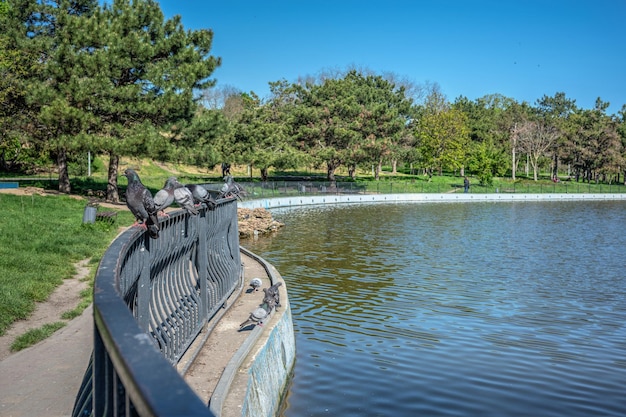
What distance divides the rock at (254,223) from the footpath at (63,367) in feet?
59.6

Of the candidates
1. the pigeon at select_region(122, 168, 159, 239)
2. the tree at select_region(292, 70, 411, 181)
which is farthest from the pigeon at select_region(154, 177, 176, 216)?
the tree at select_region(292, 70, 411, 181)

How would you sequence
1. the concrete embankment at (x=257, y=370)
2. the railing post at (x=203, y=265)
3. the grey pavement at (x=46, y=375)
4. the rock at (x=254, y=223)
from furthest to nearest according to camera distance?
the rock at (x=254, y=223) < the railing post at (x=203, y=265) < the grey pavement at (x=46, y=375) < the concrete embankment at (x=257, y=370)

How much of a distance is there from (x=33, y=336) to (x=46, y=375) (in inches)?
82.0

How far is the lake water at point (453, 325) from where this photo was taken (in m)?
9.34

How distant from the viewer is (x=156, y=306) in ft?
21.0

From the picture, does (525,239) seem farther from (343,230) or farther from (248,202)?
(248,202)

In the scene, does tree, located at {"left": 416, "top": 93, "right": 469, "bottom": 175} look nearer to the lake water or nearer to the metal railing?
the lake water

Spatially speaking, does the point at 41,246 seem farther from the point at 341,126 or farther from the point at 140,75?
the point at 341,126

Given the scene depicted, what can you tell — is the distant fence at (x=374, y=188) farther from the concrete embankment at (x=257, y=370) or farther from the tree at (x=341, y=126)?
the concrete embankment at (x=257, y=370)

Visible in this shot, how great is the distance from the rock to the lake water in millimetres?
1411

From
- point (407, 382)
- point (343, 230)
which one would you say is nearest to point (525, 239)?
point (343, 230)

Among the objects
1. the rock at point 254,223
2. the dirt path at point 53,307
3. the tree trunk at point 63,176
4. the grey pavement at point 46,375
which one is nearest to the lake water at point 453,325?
the rock at point 254,223

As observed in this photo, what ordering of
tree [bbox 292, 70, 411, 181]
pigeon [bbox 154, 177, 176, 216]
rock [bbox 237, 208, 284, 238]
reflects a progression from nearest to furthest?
pigeon [bbox 154, 177, 176, 216]
rock [bbox 237, 208, 284, 238]
tree [bbox 292, 70, 411, 181]

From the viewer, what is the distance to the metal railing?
59.7 inches
